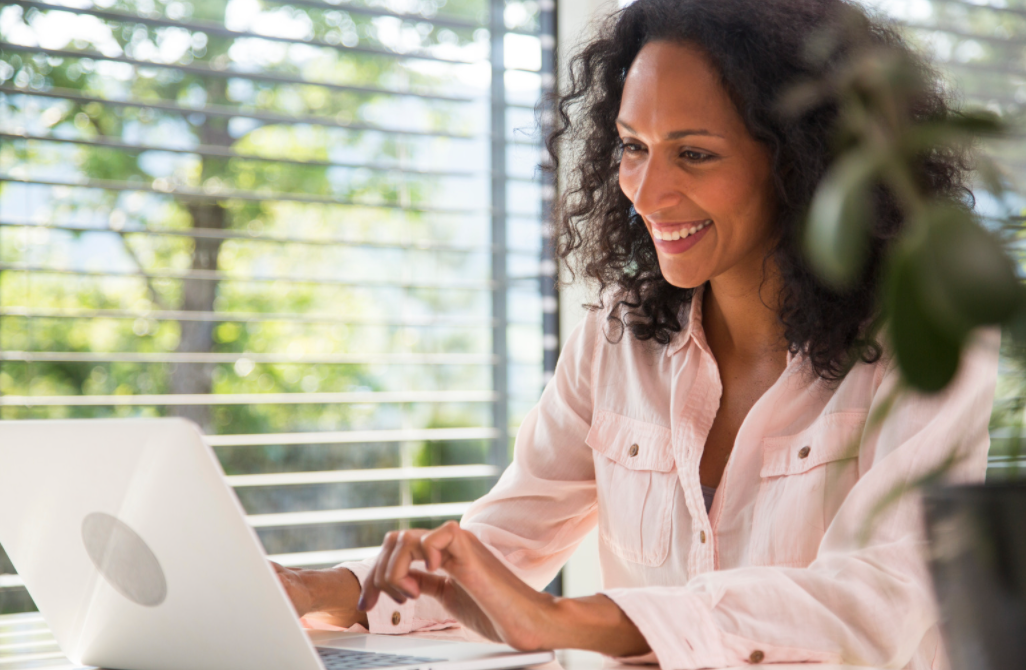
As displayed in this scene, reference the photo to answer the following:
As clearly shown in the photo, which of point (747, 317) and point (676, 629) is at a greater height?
point (747, 317)

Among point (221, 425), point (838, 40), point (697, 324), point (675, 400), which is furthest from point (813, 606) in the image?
point (221, 425)

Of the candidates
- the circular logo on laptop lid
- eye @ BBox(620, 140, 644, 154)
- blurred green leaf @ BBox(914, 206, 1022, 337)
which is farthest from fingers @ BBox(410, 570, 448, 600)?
eye @ BBox(620, 140, 644, 154)

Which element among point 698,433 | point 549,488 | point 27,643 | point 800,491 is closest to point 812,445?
point 800,491

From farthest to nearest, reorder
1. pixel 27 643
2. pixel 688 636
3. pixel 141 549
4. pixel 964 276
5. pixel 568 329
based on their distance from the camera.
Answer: pixel 568 329
pixel 27 643
pixel 688 636
pixel 141 549
pixel 964 276

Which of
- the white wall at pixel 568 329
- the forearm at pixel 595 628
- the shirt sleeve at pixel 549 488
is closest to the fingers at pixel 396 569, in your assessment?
the forearm at pixel 595 628

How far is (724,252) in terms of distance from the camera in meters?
1.43

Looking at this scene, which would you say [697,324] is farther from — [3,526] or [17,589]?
[17,589]

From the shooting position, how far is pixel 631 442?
1.49 metres

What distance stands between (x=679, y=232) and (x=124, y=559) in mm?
867

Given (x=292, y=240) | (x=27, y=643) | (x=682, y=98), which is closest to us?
(x=682, y=98)

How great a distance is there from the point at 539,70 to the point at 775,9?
1.23 metres

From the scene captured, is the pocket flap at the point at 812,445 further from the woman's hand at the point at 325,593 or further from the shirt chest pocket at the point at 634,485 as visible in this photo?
the woman's hand at the point at 325,593

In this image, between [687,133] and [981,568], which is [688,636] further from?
[687,133]

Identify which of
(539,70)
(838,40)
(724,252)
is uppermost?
(539,70)
